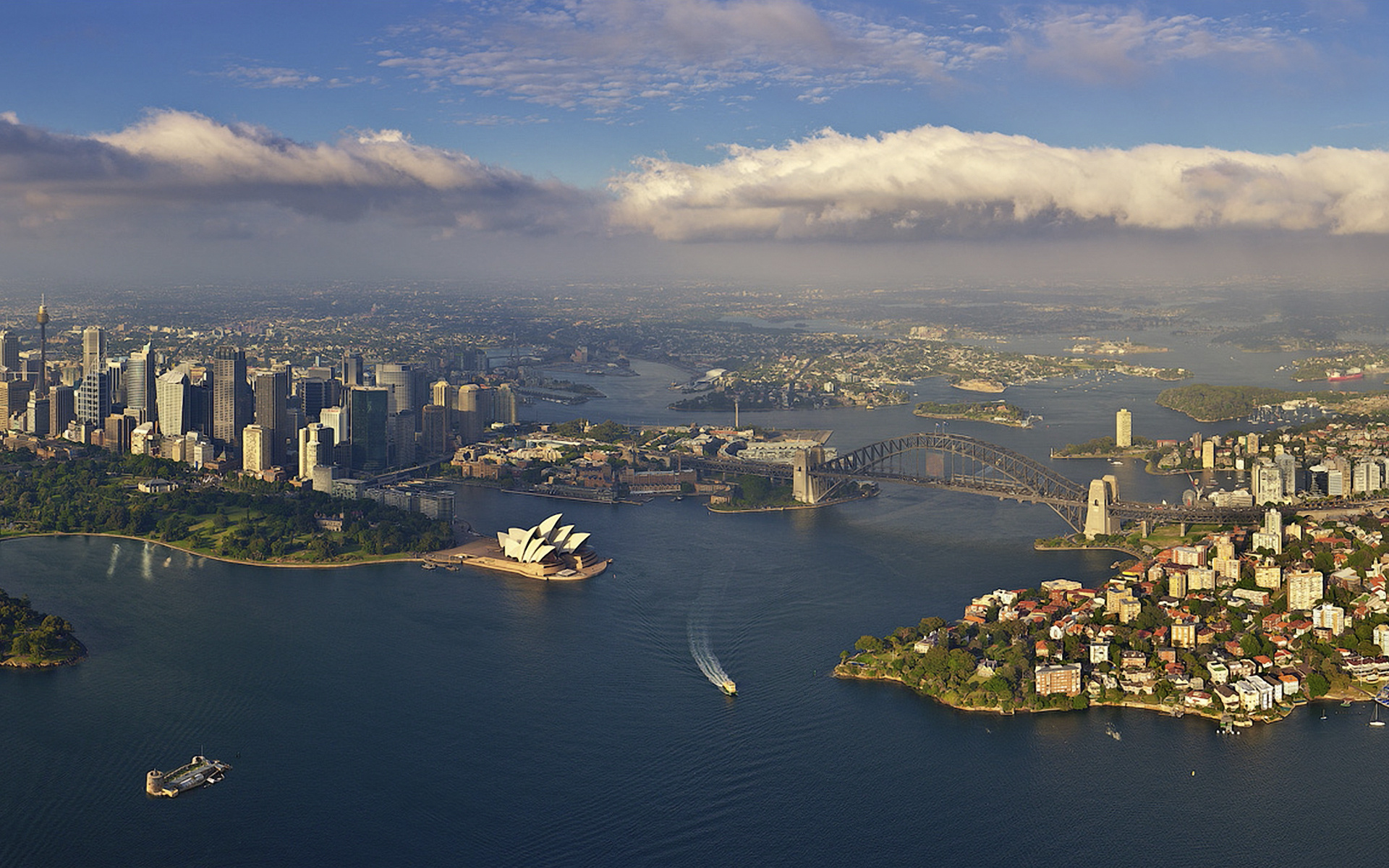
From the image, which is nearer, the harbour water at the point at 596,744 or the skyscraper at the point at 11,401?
the harbour water at the point at 596,744

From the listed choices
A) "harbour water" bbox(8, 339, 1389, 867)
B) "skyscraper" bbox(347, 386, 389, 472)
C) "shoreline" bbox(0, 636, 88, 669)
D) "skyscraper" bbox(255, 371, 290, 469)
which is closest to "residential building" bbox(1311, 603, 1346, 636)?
"harbour water" bbox(8, 339, 1389, 867)

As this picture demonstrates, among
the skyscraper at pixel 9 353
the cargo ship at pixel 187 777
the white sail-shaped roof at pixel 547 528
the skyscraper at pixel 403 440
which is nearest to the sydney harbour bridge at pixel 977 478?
the skyscraper at pixel 403 440

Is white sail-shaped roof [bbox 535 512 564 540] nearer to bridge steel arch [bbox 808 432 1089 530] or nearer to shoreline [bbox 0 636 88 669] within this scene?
shoreline [bbox 0 636 88 669]

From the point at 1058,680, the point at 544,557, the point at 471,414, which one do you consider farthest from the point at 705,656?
the point at 471,414

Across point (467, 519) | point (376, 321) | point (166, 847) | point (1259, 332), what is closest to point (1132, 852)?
point (166, 847)

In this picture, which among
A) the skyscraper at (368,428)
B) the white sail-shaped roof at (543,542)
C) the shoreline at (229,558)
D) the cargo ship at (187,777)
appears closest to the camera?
the cargo ship at (187,777)

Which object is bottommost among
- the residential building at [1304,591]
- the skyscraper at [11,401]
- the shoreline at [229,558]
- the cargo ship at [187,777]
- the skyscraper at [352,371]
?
the cargo ship at [187,777]

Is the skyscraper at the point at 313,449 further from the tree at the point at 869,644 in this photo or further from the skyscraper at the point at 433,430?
the tree at the point at 869,644
